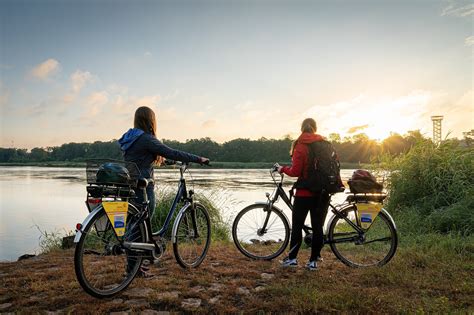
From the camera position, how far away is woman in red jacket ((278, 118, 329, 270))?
4566 millimetres

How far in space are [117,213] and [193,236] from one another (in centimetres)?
141

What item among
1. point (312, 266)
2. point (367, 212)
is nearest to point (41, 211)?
point (312, 266)

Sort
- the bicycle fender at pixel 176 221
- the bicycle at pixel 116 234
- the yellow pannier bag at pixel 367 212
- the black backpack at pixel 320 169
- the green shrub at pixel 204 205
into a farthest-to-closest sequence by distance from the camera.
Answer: the green shrub at pixel 204 205, the yellow pannier bag at pixel 367 212, the black backpack at pixel 320 169, the bicycle fender at pixel 176 221, the bicycle at pixel 116 234

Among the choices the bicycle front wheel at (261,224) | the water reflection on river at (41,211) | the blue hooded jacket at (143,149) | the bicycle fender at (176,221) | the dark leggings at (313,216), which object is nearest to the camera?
the blue hooded jacket at (143,149)

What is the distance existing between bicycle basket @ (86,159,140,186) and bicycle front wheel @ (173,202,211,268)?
1147mm

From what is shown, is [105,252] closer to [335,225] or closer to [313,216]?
[313,216]

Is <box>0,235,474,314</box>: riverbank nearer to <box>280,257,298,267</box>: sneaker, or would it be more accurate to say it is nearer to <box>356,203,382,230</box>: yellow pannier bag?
<box>280,257,298,267</box>: sneaker

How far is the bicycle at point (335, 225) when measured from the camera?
15.6ft

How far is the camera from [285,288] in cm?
379

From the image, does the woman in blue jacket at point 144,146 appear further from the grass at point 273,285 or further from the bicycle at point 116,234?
the grass at point 273,285

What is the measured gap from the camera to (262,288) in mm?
3930

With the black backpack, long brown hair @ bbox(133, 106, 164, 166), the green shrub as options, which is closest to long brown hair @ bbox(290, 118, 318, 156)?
the black backpack

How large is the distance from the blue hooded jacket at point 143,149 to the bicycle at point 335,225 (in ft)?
4.96

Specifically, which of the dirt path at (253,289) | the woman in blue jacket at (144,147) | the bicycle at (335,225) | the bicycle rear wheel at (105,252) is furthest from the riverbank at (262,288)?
the woman in blue jacket at (144,147)
